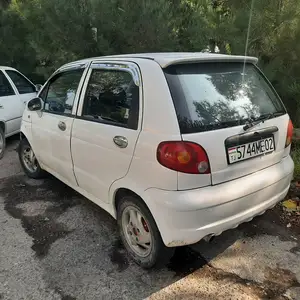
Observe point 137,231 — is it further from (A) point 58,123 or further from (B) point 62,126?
(A) point 58,123

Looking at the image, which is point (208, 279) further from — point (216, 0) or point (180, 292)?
point (216, 0)

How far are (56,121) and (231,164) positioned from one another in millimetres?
1981

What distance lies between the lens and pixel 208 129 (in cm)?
242

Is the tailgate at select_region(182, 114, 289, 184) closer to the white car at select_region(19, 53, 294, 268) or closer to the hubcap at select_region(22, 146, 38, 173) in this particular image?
the white car at select_region(19, 53, 294, 268)

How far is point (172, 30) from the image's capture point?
19.1 feet

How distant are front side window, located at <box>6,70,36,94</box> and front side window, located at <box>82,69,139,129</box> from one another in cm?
395

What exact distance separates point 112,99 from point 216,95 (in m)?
0.88

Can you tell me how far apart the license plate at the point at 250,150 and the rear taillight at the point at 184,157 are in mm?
243

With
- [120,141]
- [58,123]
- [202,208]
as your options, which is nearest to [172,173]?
[202,208]

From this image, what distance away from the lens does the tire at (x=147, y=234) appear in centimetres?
259

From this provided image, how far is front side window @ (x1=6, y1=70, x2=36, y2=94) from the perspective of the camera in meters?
6.51

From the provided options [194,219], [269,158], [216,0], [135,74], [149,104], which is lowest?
[194,219]

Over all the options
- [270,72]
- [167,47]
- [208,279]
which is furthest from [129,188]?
[167,47]

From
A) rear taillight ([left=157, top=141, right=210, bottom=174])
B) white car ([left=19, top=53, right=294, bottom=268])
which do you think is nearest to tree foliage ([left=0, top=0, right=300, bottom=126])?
white car ([left=19, top=53, right=294, bottom=268])
